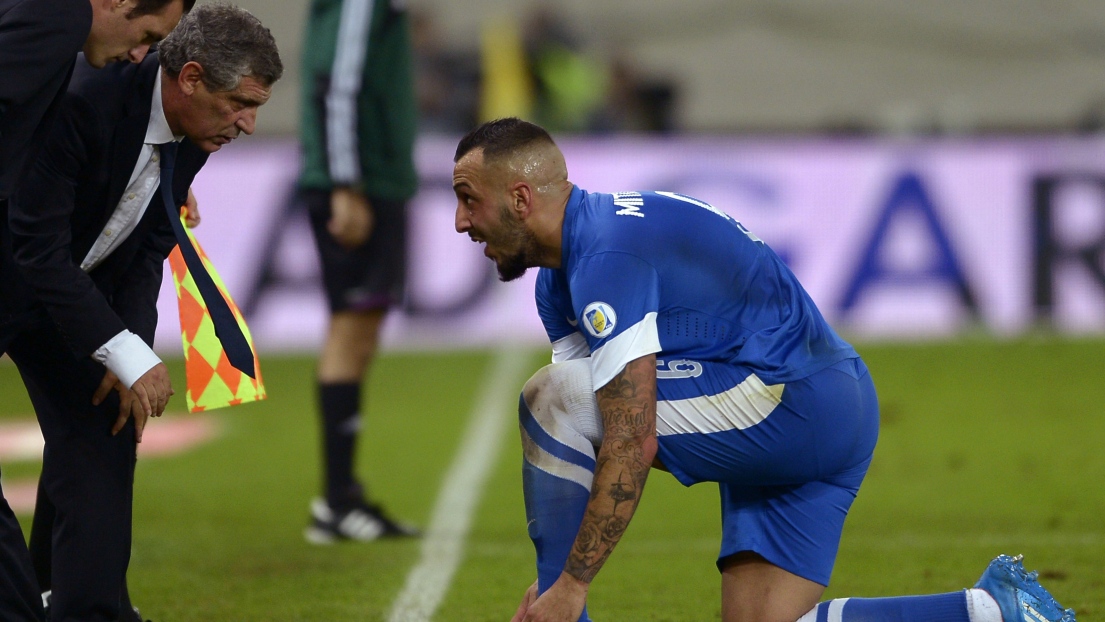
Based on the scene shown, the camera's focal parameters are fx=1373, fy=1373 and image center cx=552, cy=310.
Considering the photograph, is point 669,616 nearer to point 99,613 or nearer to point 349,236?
point 99,613

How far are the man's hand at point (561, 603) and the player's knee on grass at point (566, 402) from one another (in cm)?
42

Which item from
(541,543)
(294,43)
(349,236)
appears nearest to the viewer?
(541,543)

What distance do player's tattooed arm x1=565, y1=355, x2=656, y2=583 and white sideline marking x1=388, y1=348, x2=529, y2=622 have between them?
44.3 inches

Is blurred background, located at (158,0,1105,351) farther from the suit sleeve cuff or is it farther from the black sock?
the suit sleeve cuff

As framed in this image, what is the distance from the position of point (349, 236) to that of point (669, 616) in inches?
89.6

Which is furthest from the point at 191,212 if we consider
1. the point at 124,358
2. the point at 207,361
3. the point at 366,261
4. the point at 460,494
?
the point at 460,494

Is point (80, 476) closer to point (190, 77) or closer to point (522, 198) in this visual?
point (190, 77)

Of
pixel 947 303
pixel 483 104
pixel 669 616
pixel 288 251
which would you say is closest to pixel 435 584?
pixel 669 616

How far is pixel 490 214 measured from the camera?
133 inches

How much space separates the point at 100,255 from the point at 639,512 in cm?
279

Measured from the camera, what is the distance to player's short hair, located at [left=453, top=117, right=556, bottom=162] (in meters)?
3.36

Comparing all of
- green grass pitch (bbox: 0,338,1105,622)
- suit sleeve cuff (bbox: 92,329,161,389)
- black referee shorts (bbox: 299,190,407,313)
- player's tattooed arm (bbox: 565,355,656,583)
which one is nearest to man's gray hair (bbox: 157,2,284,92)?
suit sleeve cuff (bbox: 92,329,161,389)

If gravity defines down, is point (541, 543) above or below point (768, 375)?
below

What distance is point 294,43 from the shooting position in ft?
62.2
